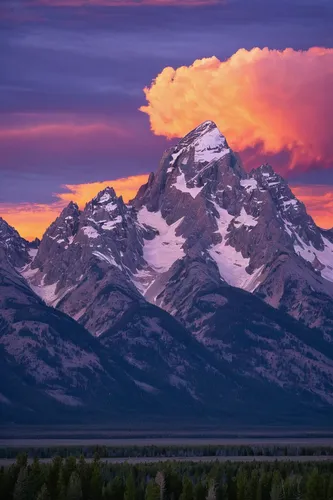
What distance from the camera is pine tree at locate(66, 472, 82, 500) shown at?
18262cm

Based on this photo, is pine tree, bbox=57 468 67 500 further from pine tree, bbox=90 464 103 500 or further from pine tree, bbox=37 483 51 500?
pine tree, bbox=90 464 103 500

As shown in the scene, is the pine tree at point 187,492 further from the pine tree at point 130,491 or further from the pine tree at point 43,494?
the pine tree at point 43,494

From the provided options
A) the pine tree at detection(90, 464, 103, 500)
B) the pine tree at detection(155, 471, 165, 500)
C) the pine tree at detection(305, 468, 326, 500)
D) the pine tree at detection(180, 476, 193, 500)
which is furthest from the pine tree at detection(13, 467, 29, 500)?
the pine tree at detection(305, 468, 326, 500)

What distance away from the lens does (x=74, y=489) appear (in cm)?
18400

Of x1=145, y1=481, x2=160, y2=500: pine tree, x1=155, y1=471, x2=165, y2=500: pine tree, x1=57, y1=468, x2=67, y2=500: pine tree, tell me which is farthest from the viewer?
x1=155, y1=471, x2=165, y2=500: pine tree

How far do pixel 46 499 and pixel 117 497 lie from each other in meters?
18.9

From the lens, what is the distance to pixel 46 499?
17488 cm

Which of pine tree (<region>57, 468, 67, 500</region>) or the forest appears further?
pine tree (<region>57, 468, 67, 500</region>)

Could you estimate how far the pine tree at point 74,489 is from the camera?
18262 cm

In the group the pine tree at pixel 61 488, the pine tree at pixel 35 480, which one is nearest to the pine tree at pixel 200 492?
the pine tree at pixel 61 488

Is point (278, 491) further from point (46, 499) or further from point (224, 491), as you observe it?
point (46, 499)

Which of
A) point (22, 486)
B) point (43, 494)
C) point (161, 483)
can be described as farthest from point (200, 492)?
point (43, 494)

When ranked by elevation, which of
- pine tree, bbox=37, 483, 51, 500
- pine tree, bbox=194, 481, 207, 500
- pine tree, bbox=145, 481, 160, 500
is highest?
pine tree, bbox=194, 481, 207, 500

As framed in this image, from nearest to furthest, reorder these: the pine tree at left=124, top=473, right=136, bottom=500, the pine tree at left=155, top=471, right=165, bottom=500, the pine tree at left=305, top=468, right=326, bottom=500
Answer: the pine tree at left=305, top=468, right=326, bottom=500 → the pine tree at left=124, top=473, right=136, bottom=500 → the pine tree at left=155, top=471, right=165, bottom=500
